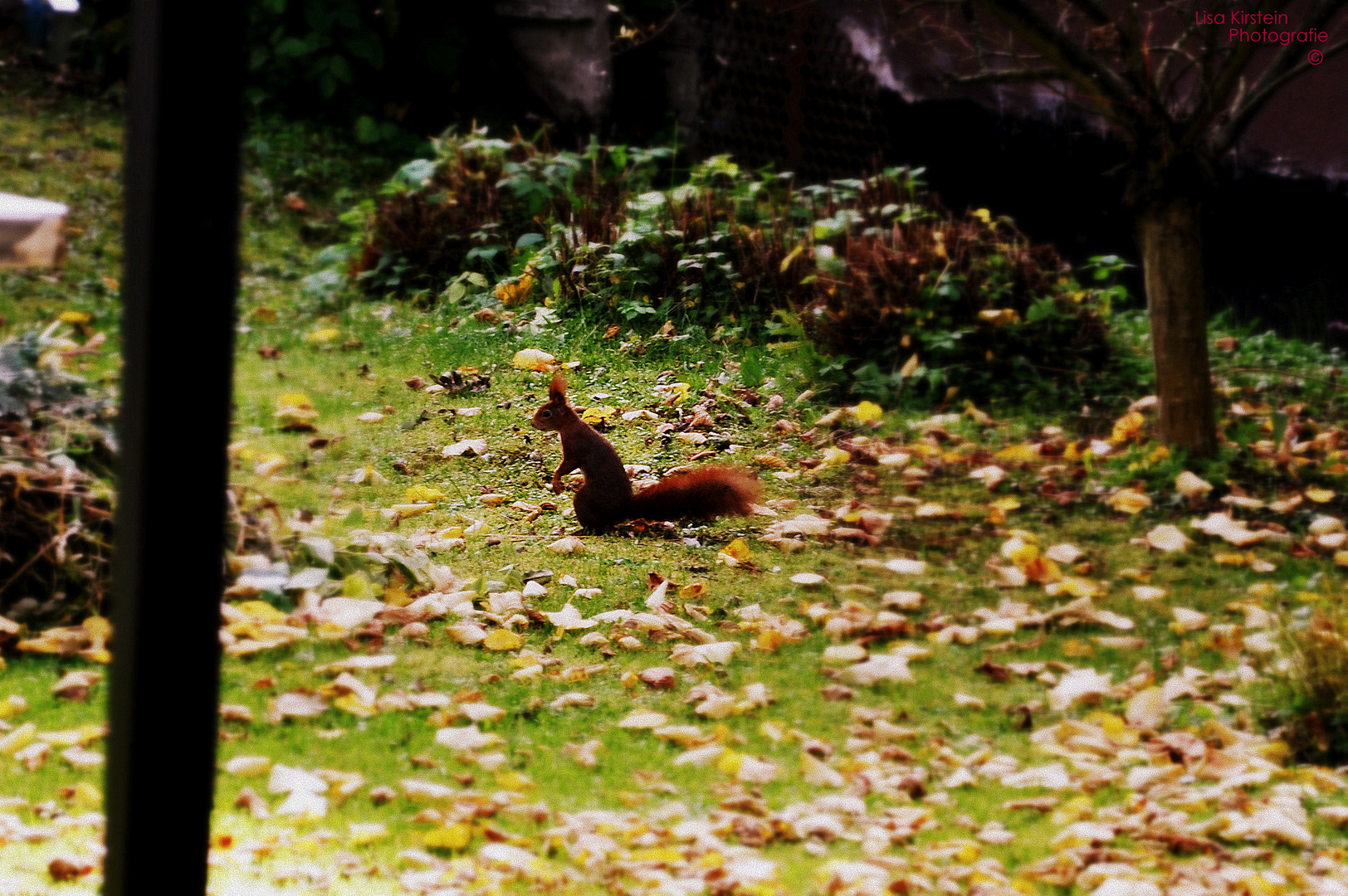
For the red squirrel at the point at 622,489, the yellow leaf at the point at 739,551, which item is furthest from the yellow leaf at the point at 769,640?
the red squirrel at the point at 622,489

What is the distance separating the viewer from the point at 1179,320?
2518 millimetres

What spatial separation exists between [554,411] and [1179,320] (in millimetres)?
1457

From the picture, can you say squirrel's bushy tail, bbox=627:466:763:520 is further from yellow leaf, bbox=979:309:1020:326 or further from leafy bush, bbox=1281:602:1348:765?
leafy bush, bbox=1281:602:1348:765

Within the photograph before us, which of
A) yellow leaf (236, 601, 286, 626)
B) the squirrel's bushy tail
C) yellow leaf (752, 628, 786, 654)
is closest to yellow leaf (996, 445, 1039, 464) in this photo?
the squirrel's bushy tail

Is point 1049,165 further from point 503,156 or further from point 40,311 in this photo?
point 40,311

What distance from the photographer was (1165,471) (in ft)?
8.54

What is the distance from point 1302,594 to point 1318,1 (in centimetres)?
119

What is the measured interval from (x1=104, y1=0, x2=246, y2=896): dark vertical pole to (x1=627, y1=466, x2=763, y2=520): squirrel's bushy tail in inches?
66.6

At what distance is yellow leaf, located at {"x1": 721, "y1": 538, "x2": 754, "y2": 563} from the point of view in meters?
2.78

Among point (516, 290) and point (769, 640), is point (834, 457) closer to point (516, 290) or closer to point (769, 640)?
point (769, 640)

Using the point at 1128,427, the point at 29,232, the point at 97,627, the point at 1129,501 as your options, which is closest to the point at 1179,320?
the point at 1128,427

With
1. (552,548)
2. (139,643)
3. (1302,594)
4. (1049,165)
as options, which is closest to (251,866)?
(139,643)

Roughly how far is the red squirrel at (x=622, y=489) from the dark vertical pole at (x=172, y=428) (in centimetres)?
167

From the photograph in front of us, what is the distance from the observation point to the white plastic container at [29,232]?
1.37m
